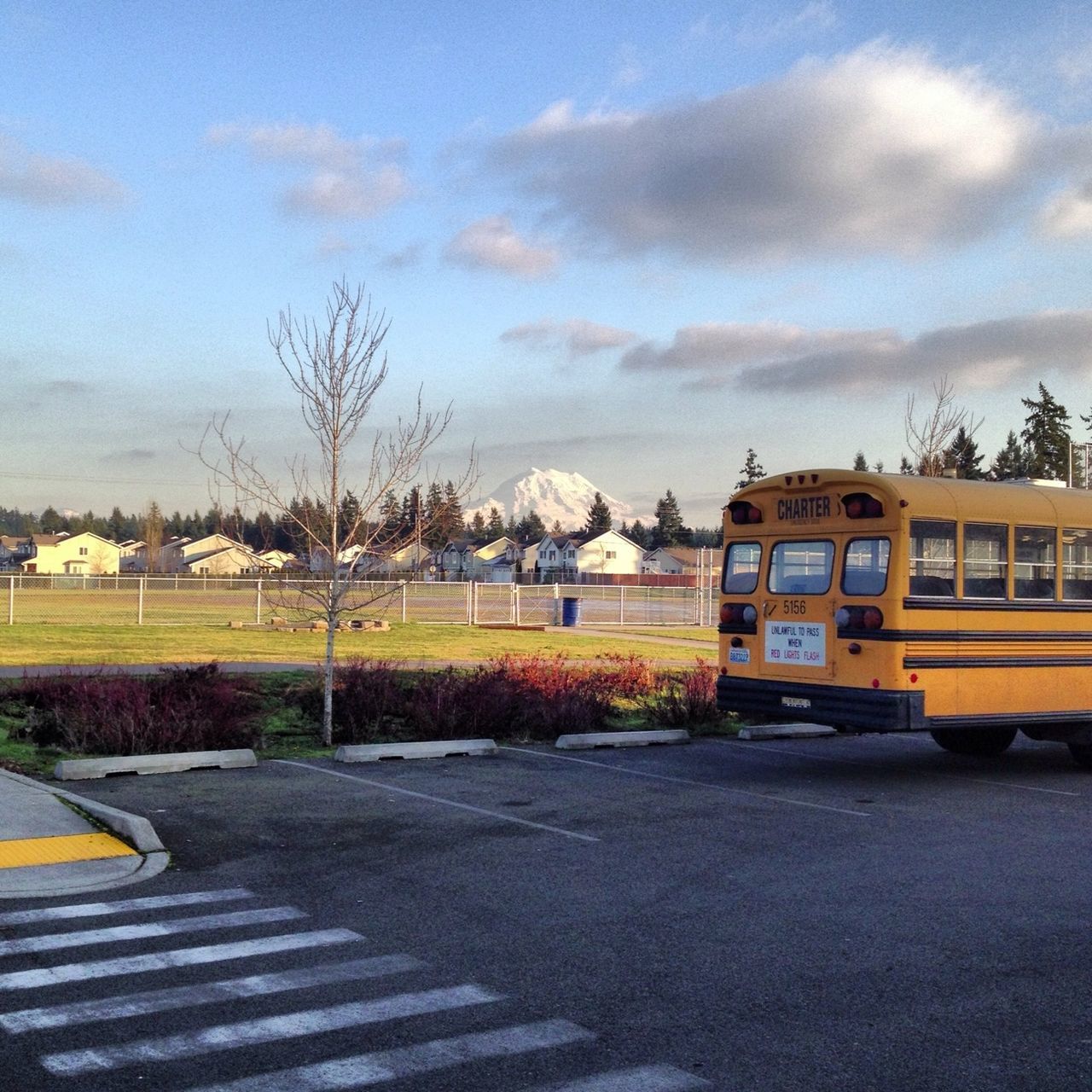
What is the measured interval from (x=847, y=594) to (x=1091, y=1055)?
6.64 metres

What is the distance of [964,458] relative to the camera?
204 ft

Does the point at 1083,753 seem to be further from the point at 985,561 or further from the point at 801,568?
the point at 801,568

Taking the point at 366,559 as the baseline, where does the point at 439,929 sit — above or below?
below

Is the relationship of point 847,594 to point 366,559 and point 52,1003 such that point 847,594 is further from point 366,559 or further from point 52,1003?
point 52,1003

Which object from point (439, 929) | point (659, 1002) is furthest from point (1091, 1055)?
point (439, 929)

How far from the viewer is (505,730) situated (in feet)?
48.2

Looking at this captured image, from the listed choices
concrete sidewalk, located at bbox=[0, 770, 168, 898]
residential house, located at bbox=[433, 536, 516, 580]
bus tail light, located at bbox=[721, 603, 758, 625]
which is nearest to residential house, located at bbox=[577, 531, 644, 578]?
residential house, located at bbox=[433, 536, 516, 580]

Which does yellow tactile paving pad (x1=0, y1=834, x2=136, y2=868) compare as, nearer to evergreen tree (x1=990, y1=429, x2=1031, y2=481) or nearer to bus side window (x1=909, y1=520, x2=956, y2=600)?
bus side window (x1=909, y1=520, x2=956, y2=600)

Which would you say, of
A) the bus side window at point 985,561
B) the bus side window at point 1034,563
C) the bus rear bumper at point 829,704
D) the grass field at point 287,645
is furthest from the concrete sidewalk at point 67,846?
the grass field at point 287,645

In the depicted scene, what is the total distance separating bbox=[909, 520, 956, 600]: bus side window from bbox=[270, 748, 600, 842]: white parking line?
13.2ft

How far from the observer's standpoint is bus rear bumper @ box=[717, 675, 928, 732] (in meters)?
10.9

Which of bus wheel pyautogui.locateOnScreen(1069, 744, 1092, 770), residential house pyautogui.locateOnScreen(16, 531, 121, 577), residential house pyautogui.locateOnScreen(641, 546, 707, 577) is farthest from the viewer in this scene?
residential house pyautogui.locateOnScreen(16, 531, 121, 577)

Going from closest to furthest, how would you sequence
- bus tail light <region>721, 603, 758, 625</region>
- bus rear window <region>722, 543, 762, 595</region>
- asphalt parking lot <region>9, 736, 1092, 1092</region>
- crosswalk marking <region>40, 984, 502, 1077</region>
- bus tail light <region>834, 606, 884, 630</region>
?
crosswalk marking <region>40, 984, 502, 1077</region>, asphalt parking lot <region>9, 736, 1092, 1092</region>, bus tail light <region>834, 606, 884, 630</region>, bus tail light <region>721, 603, 758, 625</region>, bus rear window <region>722, 543, 762, 595</region>

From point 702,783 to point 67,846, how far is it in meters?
5.89
